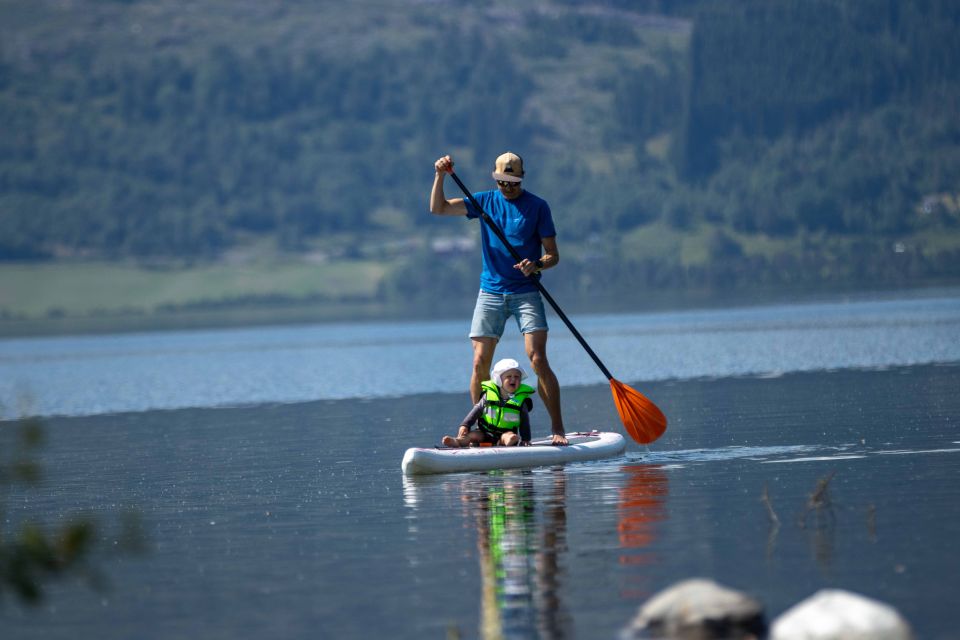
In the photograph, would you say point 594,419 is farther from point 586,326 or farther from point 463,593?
point 586,326

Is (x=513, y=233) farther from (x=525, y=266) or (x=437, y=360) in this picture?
(x=437, y=360)

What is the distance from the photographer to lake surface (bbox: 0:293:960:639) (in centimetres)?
1192

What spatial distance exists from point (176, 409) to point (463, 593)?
27465mm

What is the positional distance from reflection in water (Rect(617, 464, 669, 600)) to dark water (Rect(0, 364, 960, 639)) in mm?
37

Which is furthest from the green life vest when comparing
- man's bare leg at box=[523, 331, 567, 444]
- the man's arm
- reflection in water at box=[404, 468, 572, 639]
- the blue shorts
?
the man's arm

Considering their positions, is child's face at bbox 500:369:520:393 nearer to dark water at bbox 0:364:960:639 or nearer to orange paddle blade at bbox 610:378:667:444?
dark water at bbox 0:364:960:639

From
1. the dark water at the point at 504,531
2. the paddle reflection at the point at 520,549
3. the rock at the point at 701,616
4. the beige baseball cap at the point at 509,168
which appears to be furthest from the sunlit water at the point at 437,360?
the beige baseball cap at the point at 509,168

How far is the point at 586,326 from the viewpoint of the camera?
336 feet

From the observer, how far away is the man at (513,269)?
20203 mm

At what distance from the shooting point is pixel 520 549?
45.8 ft

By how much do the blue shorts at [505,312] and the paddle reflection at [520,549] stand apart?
170cm

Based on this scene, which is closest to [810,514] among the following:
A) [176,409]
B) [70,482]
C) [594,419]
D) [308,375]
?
[70,482]

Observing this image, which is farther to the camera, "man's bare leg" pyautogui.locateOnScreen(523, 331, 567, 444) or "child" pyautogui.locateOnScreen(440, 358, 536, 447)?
"child" pyautogui.locateOnScreen(440, 358, 536, 447)

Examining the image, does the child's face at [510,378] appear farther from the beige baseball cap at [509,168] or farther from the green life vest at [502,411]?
the beige baseball cap at [509,168]
